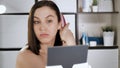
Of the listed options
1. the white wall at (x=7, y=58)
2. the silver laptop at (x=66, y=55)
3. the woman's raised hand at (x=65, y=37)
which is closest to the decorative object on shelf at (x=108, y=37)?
the white wall at (x=7, y=58)

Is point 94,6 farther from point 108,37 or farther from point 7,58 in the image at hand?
point 7,58

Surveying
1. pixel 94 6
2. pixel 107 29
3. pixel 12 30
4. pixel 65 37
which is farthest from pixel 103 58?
pixel 65 37

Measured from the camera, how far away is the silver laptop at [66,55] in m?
1.04

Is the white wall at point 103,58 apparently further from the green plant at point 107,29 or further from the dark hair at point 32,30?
the dark hair at point 32,30

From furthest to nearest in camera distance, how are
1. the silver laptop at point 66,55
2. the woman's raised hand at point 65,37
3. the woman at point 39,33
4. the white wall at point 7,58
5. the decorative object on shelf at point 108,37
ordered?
the decorative object on shelf at point 108,37 < the white wall at point 7,58 < the woman's raised hand at point 65,37 < the woman at point 39,33 < the silver laptop at point 66,55

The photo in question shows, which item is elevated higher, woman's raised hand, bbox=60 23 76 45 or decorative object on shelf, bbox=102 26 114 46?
woman's raised hand, bbox=60 23 76 45

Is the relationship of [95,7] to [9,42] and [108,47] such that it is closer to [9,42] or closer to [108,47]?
[108,47]

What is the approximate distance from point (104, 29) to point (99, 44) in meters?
0.22

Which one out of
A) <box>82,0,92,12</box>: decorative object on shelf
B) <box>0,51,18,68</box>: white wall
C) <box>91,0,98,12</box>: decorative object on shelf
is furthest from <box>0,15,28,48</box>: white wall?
<box>91,0,98,12</box>: decorative object on shelf

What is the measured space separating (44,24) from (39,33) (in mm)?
64

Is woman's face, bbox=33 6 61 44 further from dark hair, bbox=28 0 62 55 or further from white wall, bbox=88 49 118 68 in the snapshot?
white wall, bbox=88 49 118 68

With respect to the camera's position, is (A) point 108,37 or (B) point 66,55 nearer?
(B) point 66,55

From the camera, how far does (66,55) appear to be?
109 centimetres

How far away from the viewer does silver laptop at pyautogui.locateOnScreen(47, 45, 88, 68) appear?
1041 millimetres
